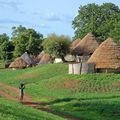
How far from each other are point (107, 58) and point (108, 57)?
0.13 meters

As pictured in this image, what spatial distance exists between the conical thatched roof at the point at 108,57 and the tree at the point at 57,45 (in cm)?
1421

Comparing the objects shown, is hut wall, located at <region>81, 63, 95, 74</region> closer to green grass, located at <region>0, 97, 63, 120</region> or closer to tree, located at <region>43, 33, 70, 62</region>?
tree, located at <region>43, 33, 70, 62</region>

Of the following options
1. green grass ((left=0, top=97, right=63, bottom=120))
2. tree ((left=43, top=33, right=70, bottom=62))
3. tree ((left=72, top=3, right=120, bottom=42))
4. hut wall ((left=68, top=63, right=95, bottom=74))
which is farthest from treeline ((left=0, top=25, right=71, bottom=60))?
green grass ((left=0, top=97, right=63, bottom=120))

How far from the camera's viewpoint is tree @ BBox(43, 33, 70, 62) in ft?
197

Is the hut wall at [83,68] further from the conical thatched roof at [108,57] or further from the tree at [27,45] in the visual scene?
the tree at [27,45]

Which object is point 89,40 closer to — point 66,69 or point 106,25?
point 66,69

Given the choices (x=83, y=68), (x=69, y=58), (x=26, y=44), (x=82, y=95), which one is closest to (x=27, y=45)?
(x=26, y=44)

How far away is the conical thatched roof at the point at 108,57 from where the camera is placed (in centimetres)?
4441

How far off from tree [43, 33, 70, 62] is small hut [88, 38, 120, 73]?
1421 cm

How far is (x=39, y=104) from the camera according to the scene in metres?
32.0

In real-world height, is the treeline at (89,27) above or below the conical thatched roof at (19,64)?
above

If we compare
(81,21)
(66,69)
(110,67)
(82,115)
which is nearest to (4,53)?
(81,21)

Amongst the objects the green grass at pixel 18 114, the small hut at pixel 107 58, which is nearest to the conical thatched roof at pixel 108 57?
the small hut at pixel 107 58

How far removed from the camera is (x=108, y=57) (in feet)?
148
